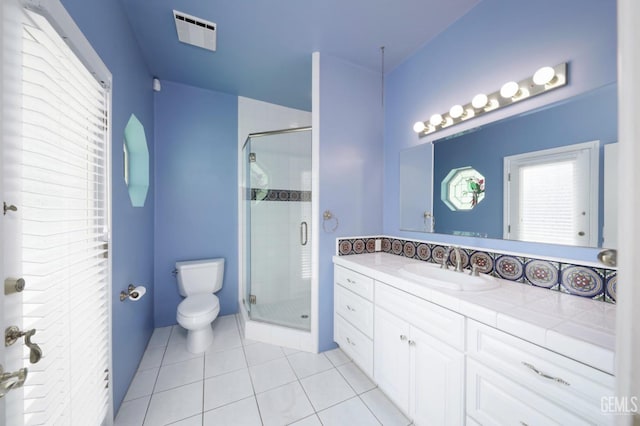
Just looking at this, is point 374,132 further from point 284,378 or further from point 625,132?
point 284,378

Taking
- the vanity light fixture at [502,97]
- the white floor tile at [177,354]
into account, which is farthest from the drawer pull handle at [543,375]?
the white floor tile at [177,354]

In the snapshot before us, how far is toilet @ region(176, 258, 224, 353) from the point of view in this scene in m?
1.97

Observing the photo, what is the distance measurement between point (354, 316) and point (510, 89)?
1792 mm

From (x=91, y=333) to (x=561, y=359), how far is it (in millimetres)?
1923

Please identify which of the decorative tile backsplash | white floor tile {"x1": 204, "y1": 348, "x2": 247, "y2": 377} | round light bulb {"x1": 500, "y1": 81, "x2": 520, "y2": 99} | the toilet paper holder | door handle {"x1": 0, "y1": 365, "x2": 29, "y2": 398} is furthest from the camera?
white floor tile {"x1": 204, "y1": 348, "x2": 247, "y2": 377}

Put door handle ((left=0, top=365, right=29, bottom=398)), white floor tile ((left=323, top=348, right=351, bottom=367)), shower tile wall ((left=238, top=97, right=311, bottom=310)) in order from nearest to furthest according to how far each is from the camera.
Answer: door handle ((left=0, top=365, right=29, bottom=398)) → white floor tile ((left=323, top=348, right=351, bottom=367)) → shower tile wall ((left=238, top=97, right=311, bottom=310))

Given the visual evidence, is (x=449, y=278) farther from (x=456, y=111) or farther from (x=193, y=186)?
(x=193, y=186)

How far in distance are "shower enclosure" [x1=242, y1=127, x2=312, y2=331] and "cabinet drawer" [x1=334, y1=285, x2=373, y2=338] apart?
538 millimetres

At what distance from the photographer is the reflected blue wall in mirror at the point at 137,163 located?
200 centimetres

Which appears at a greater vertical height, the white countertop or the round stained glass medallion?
the round stained glass medallion

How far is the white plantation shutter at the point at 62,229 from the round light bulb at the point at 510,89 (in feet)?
6.77

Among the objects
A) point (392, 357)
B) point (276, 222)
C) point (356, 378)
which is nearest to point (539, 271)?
point (392, 357)

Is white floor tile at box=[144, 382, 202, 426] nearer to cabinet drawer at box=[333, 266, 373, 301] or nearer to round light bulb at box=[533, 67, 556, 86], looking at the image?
cabinet drawer at box=[333, 266, 373, 301]

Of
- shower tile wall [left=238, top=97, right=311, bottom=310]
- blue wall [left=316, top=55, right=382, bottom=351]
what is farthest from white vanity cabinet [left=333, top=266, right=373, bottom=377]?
shower tile wall [left=238, top=97, right=311, bottom=310]
